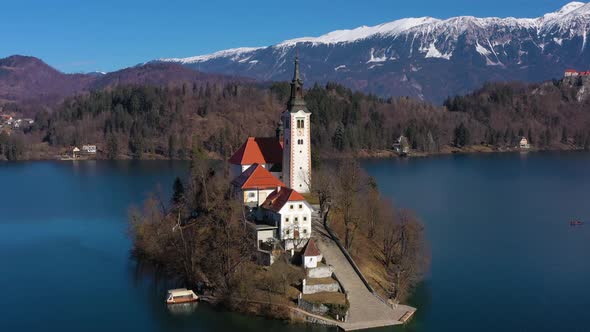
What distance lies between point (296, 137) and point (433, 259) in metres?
11.1

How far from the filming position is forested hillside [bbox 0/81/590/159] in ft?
386

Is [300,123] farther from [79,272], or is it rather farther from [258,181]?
[79,272]

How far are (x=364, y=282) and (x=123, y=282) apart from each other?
13.2 m

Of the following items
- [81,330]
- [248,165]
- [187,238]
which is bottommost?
[81,330]

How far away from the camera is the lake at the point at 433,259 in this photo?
31.6m

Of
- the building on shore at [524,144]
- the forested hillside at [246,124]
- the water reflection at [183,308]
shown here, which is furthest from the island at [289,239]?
the building on shore at [524,144]

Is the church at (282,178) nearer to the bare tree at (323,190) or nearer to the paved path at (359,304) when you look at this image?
the bare tree at (323,190)

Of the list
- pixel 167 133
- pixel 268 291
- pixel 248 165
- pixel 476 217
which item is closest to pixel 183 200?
pixel 248 165

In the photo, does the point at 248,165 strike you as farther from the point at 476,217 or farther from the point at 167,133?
the point at 167,133

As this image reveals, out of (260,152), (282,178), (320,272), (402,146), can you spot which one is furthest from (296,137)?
(402,146)

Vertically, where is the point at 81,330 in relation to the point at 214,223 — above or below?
below

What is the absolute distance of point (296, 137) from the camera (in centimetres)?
4244

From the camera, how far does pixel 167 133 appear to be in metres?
123

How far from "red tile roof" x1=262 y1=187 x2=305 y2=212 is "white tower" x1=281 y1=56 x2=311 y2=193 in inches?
156
